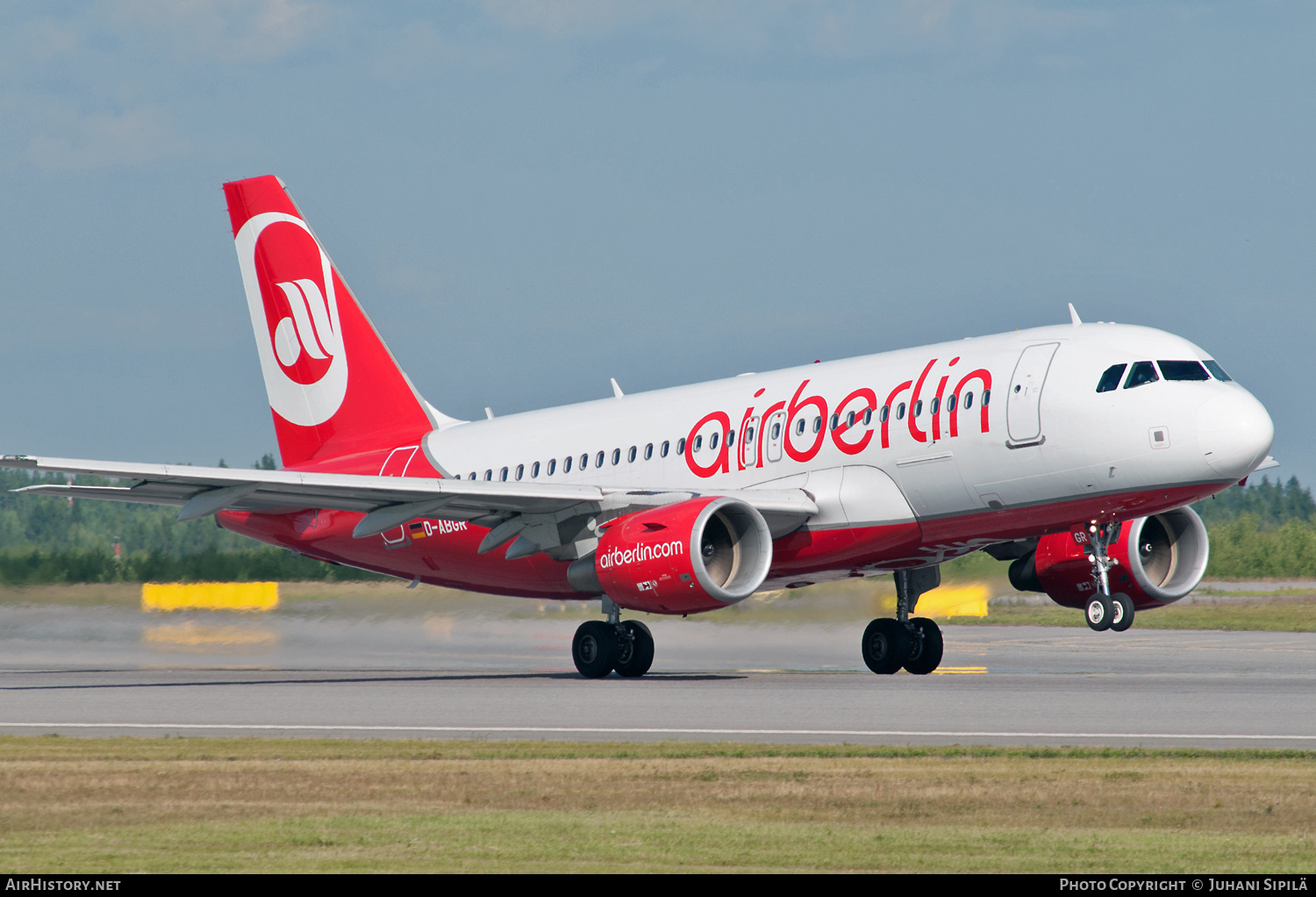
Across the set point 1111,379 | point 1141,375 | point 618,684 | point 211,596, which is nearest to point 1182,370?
point 1141,375

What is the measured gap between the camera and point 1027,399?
25.3 metres

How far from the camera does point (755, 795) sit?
13.3 metres

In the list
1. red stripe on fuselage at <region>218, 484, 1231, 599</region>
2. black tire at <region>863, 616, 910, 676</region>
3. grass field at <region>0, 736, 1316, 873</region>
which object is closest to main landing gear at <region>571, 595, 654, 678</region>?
red stripe on fuselage at <region>218, 484, 1231, 599</region>

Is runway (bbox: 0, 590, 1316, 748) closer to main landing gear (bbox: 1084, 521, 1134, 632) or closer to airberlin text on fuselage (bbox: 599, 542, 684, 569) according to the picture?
main landing gear (bbox: 1084, 521, 1134, 632)

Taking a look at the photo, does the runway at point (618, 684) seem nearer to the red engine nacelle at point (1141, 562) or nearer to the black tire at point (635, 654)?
the black tire at point (635, 654)

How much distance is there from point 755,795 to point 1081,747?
4546 millimetres

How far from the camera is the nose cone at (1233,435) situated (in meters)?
24.0

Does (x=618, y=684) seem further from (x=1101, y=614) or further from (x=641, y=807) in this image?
(x=641, y=807)

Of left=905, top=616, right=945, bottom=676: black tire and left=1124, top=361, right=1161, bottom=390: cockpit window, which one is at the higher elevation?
left=1124, top=361, right=1161, bottom=390: cockpit window

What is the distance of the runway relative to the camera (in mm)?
18859

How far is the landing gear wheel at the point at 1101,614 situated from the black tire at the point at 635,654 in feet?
24.7

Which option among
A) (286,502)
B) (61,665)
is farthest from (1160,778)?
(61,665)

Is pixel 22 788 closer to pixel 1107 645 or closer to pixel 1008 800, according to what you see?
pixel 1008 800

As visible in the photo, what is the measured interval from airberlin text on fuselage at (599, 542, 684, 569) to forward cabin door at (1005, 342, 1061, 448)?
17.7ft
